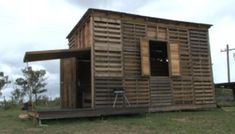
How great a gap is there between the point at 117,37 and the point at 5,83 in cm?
2010

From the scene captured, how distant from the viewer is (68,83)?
65.0ft

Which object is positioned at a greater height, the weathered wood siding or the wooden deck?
the weathered wood siding

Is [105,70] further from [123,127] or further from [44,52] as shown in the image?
[123,127]

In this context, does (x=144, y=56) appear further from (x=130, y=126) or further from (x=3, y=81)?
(x=3, y=81)

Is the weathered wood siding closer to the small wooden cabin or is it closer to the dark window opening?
the small wooden cabin

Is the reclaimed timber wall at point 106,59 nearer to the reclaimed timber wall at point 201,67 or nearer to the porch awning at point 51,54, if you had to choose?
the porch awning at point 51,54

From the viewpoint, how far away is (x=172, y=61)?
1841 centimetres

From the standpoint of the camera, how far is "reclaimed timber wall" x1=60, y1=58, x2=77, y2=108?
19.2m

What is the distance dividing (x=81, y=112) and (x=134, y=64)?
4.39 meters

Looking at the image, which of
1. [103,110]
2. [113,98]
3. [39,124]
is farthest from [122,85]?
[39,124]

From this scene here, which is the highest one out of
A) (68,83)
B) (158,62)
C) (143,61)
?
(158,62)

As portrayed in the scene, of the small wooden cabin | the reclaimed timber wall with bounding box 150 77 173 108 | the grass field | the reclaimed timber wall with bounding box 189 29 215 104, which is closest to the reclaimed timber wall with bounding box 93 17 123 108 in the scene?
the small wooden cabin

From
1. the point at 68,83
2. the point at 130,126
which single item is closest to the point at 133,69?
the point at 68,83

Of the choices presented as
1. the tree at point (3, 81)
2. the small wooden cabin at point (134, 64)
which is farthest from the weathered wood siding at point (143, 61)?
the tree at point (3, 81)
